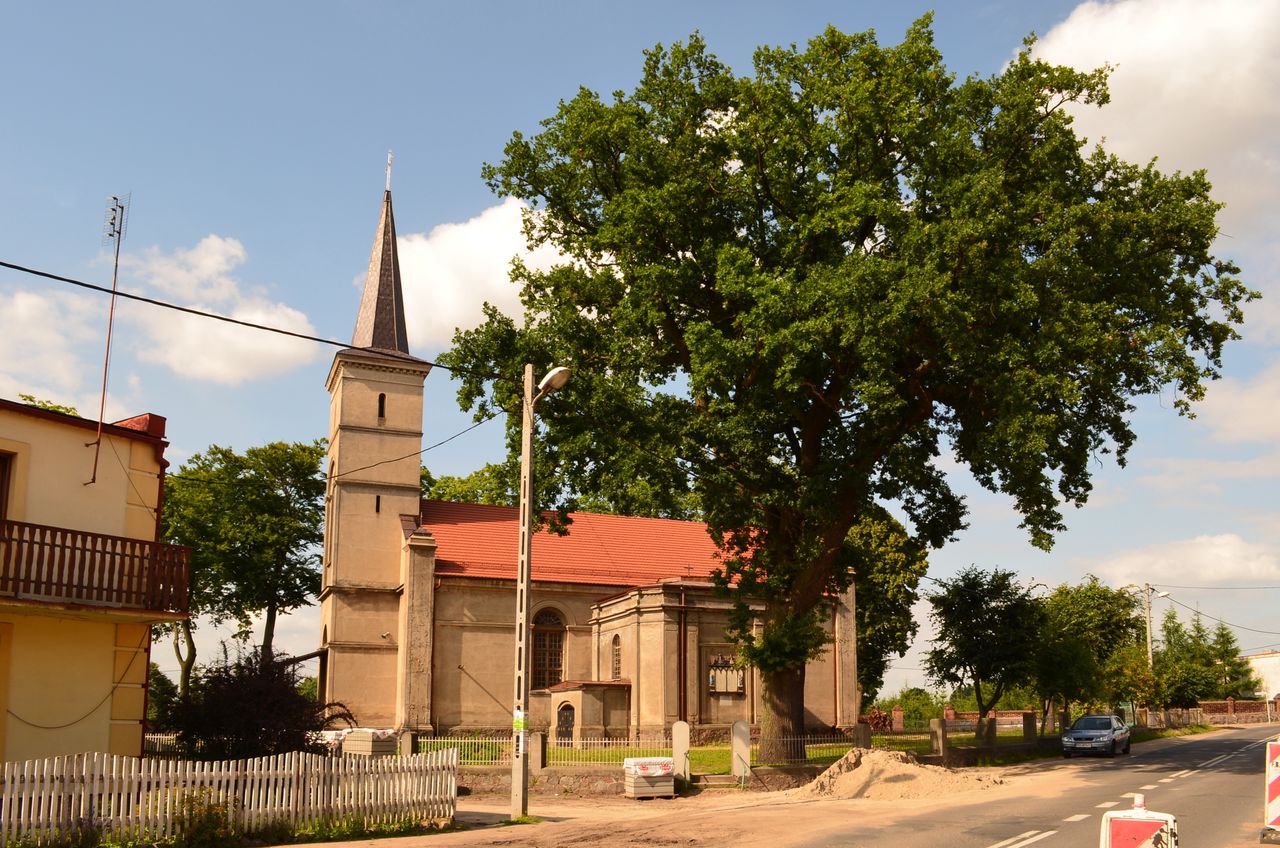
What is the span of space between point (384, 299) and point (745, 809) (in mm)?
30443

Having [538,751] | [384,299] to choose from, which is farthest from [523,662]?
[384,299]

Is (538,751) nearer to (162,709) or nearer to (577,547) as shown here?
(162,709)

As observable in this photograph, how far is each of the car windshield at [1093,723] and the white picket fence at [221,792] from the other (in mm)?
22897

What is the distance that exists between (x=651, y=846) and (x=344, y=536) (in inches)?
1167

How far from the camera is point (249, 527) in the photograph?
1977 inches

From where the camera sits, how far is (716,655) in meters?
38.8

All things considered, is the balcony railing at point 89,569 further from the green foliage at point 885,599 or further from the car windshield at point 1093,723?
the green foliage at point 885,599

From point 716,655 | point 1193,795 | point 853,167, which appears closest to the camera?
point 1193,795

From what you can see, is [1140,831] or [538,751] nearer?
[1140,831]

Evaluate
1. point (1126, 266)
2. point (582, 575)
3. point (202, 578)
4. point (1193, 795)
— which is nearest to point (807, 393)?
point (1126, 266)

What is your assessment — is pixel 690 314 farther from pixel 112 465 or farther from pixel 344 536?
pixel 344 536

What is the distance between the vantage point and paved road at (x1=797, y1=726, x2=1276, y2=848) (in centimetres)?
1373

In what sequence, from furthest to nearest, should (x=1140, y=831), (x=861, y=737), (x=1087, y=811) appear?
(x=861, y=737)
(x=1087, y=811)
(x=1140, y=831)

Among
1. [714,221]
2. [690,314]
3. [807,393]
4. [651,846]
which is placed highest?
[714,221]
